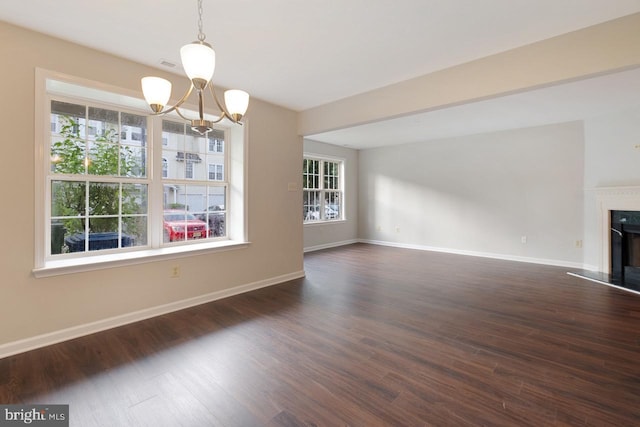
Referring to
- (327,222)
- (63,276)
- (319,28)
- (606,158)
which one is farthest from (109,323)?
(606,158)

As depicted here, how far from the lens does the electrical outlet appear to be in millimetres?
3209

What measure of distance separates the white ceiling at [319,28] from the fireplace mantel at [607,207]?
136 inches

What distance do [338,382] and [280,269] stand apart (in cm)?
251

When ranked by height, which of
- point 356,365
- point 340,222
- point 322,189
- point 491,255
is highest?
point 322,189

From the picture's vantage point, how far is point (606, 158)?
4.70 meters

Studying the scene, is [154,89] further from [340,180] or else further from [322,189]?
[340,180]

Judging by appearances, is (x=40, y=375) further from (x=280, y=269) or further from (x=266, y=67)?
(x=266, y=67)

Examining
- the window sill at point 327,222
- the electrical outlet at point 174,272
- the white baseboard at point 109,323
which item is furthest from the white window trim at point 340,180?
the electrical outlet at point 174,272

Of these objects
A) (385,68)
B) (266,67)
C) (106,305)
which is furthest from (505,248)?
(106,305)

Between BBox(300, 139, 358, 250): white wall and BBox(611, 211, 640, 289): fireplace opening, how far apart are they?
515 centimetres

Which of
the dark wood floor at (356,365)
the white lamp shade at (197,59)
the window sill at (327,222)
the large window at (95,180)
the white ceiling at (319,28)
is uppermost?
the white ceiling at (319,28)

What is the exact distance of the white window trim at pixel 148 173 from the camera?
2.43 metres

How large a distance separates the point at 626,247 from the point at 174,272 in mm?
6348

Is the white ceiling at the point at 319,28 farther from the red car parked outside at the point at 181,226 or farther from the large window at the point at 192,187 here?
the red car parked outside at the point at 181,226
